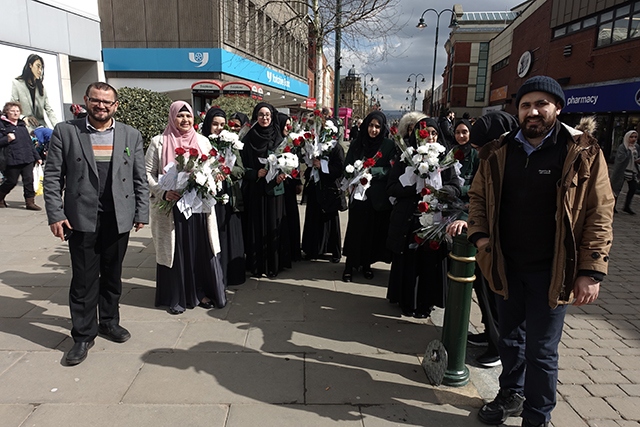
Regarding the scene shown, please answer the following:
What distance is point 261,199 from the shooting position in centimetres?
533

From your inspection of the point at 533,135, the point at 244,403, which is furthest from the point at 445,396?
the point at 533,135

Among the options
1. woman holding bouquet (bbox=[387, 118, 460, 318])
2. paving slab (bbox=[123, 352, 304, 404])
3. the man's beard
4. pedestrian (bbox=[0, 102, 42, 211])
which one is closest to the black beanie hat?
the man's beard

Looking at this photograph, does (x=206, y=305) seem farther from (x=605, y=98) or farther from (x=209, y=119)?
(x=605, y=98)

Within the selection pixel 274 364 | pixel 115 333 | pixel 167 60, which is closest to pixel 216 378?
pixel 274 364

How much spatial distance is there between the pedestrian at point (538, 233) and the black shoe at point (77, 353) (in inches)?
118

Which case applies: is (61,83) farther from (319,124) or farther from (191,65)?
(319,124)

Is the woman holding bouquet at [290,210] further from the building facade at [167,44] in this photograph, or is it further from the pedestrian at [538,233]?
the building facade at [167,44]

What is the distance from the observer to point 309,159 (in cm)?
562

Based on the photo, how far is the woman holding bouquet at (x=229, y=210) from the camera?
15.4 ft

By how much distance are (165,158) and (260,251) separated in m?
1.75

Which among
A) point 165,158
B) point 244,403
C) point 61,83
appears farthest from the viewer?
point 61,83

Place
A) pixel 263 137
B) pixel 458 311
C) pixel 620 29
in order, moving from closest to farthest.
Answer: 1. pixel 458 311
2. pixel 263 137
3. pixel 620 29

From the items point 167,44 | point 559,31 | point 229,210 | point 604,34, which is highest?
point 559,31

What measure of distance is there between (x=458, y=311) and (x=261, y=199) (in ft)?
9.52
